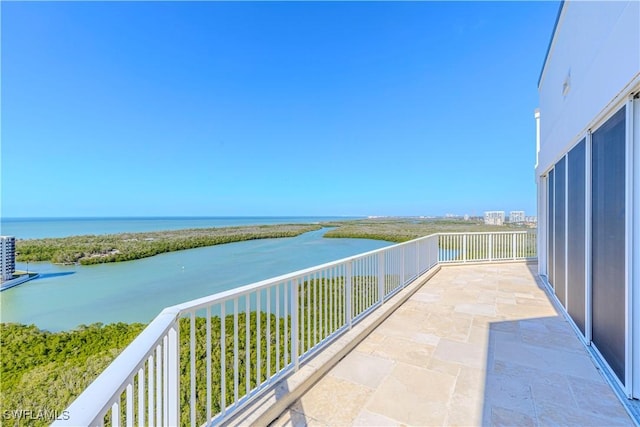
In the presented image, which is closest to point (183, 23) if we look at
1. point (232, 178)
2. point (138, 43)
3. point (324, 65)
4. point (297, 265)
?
point (138, 43)

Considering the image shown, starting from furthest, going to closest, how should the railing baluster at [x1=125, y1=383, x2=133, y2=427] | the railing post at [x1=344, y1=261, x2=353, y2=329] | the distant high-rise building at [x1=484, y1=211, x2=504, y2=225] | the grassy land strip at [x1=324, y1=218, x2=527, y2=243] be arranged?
the distant high-rise building at [x1=484, y1=211, x2=504, y2=225] → the grassy land strip at [x1=324, y1=218, x2=527, y2=243] → the railing post at [x1=344, y1=261, x2=353, y2=329] → the railing baluster at [x1=125, y1=383, x2=133, y2=427]

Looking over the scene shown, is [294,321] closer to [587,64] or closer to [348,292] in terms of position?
[348,292]

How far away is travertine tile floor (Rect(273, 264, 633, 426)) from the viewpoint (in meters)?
1.81

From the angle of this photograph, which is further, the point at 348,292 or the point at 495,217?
the point at 495,217

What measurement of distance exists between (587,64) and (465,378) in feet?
11.0

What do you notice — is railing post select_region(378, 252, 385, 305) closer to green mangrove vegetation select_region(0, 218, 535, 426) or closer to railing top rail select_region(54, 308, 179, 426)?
green mangrove vegetation select_region(0, 218, 535, 426)

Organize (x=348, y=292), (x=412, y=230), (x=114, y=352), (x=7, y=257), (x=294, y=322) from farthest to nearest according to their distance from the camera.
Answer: (x=412, y=230) < (x=7, y=257) < (x=114, y=352) < (x=348, y=292) < (x=294, y=322)

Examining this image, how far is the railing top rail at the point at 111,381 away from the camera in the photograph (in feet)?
1.80

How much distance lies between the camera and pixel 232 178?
26453mm

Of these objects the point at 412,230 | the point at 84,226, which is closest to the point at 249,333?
the point at 412,230

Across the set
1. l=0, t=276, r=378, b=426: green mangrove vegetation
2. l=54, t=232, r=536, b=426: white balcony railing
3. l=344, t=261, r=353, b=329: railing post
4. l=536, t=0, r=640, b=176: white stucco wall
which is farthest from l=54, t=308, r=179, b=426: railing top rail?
l=536, t=0, r=640, b=176: white stucco wall

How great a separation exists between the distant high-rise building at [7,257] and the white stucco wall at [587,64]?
18.8 m

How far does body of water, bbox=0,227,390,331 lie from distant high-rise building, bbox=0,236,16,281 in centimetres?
80

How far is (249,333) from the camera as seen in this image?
1.88 meters
